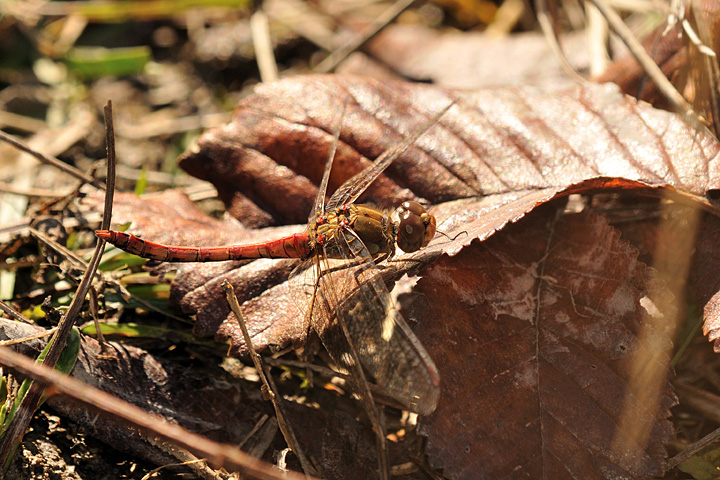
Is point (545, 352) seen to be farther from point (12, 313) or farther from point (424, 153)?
point (12, 313)

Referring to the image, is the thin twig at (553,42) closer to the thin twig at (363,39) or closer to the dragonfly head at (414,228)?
the thin twig at (363,39)

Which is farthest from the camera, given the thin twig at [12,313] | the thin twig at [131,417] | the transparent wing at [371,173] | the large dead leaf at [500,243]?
the transparent wing at [371,173]

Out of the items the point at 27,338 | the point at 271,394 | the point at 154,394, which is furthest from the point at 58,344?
the point at 271,394

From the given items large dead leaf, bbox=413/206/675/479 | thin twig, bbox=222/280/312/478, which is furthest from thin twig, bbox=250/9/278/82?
large dead leaf, bbox=413/206/675/479

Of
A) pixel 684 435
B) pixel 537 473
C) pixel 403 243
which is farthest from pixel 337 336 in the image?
pixel 684 435

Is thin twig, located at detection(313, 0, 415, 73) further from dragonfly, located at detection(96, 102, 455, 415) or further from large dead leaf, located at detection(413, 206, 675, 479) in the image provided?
large dead leaf, located at detection(413, 206, 675, 479)

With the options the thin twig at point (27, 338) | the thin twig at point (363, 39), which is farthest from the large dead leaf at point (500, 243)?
the thin twig at point (363, 39)
